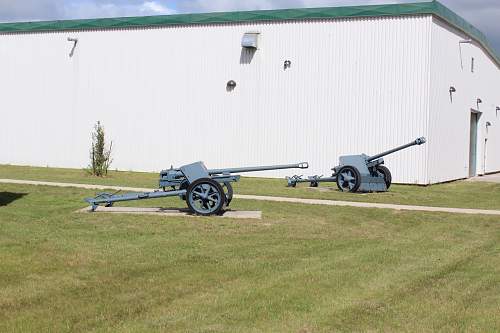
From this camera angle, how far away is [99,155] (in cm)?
2648

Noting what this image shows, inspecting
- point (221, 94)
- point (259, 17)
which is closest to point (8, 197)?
point (221, 94)

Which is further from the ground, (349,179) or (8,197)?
(349,179)

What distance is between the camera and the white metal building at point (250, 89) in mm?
24969

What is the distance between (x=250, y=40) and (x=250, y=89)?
5.81 feet

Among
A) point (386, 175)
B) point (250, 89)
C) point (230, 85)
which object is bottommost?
point (386, 175)

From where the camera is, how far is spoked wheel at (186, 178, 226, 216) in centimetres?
1341

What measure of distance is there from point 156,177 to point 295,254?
52.1ft

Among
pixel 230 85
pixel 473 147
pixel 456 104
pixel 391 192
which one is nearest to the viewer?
pixel 391 192

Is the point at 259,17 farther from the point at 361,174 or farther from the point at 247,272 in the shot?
the point at 247,272

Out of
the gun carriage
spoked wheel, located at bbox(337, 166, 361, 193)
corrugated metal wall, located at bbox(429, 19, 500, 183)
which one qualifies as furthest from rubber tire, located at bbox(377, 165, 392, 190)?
the gun carriage

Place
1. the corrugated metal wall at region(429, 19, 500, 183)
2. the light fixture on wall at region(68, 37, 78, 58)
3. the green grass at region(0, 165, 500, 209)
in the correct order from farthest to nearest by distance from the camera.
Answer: the light fixture on wall at region(68, 37, 78, 58) < the corrugated metal wall at region(429, 19, 500, 183) < the green grass at region(0, 165, 500, 209)

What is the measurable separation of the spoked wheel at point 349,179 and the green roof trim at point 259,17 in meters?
7.22

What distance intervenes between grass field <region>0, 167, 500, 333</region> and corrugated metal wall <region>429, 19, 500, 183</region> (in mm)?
11196

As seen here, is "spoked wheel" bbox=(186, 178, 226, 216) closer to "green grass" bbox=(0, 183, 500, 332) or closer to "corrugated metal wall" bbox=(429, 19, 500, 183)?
"green grass" bbox=(0, 183, 500, 332)
